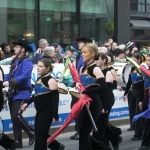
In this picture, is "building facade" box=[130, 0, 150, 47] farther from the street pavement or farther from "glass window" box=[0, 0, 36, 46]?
the street pavement

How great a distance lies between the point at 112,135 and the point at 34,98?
190cm

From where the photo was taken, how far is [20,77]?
28.1ft

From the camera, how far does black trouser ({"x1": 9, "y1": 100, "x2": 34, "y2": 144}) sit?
8.69 metres

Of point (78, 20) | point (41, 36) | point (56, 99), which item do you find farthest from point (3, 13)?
point (56, 99)

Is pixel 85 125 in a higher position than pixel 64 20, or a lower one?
lower

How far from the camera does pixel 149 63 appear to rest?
8391 mm

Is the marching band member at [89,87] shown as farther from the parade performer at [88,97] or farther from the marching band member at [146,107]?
the marching band member at [146,107]

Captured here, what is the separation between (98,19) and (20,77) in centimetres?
1294

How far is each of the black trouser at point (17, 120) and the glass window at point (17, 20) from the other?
902cm

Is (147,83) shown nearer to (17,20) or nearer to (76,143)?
(76,143)

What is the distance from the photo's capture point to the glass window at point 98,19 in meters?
20.5

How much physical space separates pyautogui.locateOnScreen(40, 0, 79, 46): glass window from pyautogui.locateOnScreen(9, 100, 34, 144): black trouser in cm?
1030

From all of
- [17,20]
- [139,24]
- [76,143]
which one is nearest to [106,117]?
[76,143]

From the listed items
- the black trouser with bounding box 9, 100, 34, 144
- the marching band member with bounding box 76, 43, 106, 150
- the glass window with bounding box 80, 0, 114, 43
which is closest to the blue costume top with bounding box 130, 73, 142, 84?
the black trouser with bounding box 9, 100, 34, 144
